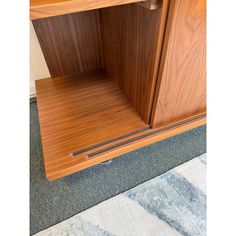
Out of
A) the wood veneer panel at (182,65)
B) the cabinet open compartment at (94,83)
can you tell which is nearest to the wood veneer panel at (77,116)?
the cabinet open compartment at (94,83)

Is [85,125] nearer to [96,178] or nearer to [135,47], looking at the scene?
[96,178]

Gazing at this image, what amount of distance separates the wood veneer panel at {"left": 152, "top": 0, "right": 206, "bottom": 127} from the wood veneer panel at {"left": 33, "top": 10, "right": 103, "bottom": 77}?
1.46 feet

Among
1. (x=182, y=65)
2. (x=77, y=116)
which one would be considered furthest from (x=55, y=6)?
(x=77, y=116)

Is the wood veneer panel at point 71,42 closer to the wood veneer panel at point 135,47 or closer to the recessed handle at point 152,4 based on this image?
the wood veneer panel at point 135,47

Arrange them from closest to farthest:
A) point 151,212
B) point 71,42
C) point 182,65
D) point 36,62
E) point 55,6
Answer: point 55,6 < point 182,65 < point 151,212 < point 71,42 < point 36,62

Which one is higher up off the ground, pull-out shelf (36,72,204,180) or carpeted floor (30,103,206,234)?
pull-out shelf (36,72,204,180)

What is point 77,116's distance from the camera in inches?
29.9

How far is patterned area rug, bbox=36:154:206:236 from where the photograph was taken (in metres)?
0.63

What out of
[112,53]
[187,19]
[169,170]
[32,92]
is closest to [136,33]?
[187,19]

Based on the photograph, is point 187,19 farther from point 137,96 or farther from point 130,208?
point 130,208

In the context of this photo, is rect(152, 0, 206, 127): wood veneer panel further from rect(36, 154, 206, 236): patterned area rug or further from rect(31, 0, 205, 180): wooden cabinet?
rect(36, 154, 206, 236): patterned area rug

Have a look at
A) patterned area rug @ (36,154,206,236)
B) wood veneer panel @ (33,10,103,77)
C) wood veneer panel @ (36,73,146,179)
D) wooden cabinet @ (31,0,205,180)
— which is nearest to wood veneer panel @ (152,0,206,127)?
wooden cabinet @ (31,0,205,180)

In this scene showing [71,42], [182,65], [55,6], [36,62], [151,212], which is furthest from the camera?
[36,62]

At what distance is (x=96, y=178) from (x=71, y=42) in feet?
1.94
